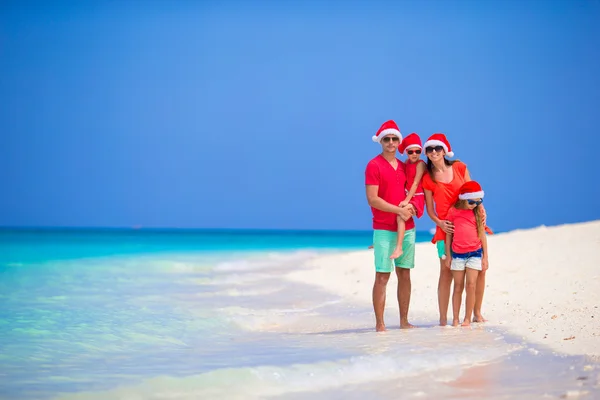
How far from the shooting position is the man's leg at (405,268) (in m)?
5.59

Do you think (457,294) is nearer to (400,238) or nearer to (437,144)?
(400,238)

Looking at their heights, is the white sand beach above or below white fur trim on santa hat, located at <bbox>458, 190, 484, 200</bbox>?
below

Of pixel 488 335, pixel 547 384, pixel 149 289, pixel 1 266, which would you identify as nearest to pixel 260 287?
pixel 149 289

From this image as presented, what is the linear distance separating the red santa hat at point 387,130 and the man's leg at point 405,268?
85 centimetres

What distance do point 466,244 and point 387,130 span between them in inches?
46.8

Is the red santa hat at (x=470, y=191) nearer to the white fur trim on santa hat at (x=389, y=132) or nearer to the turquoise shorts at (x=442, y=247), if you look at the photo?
the turquoise shorts at (x=442, y=247)

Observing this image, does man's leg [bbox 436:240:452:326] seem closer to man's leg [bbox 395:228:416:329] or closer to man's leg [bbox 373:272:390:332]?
man's leg [bbox 395:228:416:329]

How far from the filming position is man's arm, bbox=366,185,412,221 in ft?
17.8

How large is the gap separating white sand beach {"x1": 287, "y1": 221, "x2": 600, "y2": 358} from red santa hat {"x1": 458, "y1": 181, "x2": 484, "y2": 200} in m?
1.16

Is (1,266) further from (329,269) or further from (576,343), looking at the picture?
(576,343)

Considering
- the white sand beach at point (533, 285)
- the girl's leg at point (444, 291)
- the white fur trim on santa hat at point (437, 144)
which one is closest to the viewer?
the white sand beach at point (533, 285)

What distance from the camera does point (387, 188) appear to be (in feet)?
18.3

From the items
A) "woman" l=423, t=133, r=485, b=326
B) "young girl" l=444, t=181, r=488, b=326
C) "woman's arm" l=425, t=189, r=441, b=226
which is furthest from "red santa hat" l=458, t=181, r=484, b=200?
"woman's arm" l=425, t=189, r=441, b=226

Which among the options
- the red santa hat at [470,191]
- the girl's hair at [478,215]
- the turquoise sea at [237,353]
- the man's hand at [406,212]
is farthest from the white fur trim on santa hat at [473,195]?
the turquoise sea at [237,353]
